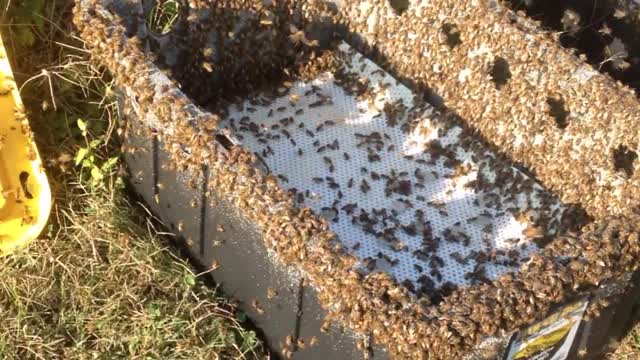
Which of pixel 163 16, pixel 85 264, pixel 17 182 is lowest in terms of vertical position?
pixel 85 264

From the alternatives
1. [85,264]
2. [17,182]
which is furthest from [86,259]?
[17,182]

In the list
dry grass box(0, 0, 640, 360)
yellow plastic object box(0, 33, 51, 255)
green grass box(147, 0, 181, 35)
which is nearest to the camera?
dry grass box(0, 0, 640, 360)

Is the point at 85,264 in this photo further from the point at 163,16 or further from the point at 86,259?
the point at 163,16

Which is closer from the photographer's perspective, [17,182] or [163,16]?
[17,182]

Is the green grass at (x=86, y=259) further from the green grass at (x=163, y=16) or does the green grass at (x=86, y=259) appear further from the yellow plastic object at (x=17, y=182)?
the green grass at (x=163, y=16)

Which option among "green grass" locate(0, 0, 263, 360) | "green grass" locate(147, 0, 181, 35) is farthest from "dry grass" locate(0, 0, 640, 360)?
"green grass" locate(147, 0, 181, 35)

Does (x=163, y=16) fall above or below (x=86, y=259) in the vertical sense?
above

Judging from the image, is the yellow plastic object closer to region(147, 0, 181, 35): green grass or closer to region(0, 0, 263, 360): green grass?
region(0, 0, 263, 360): green grass
